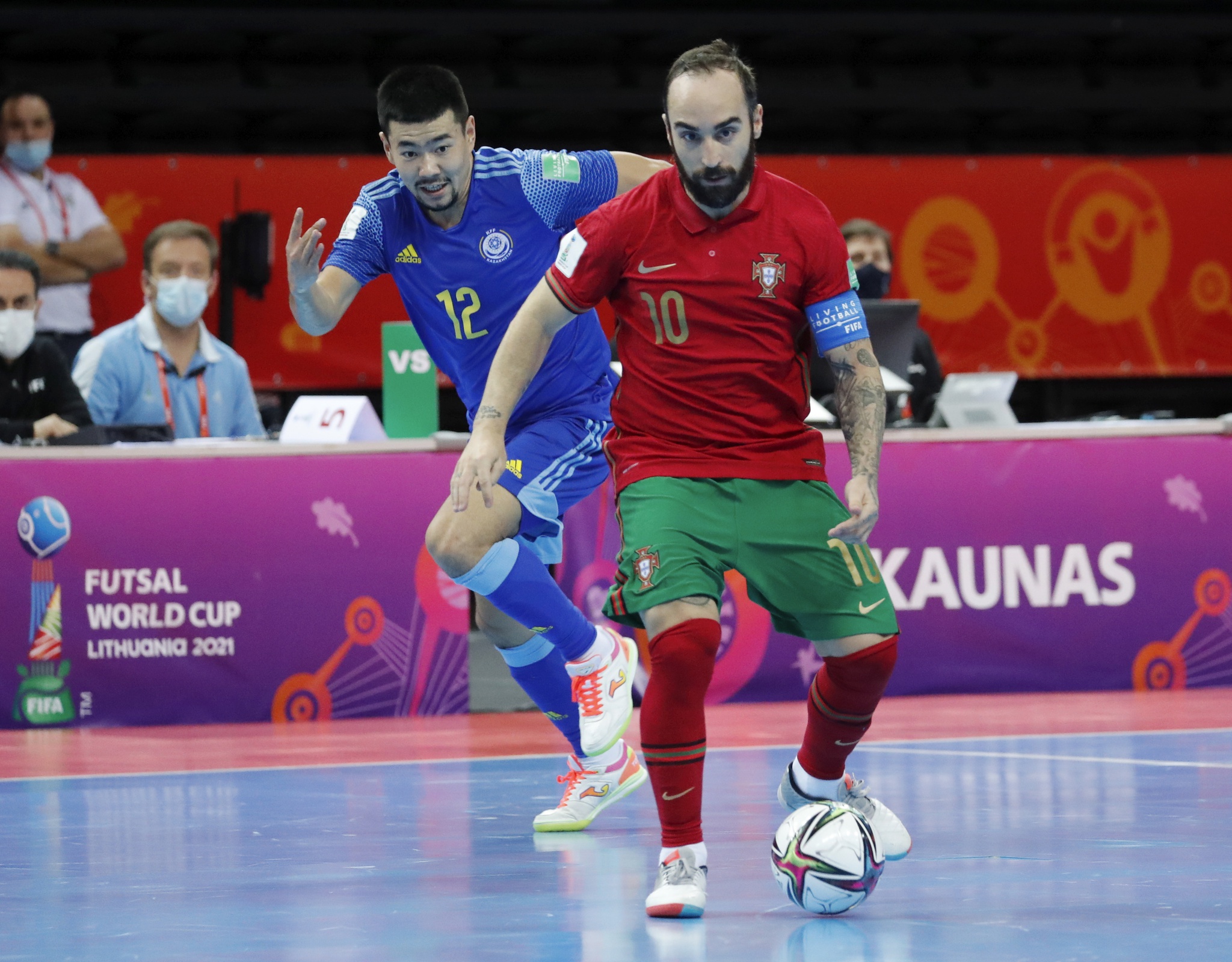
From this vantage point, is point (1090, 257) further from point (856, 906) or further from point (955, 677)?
point (856, 906)

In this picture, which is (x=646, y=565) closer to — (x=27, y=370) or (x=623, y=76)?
(x=27, y=370)

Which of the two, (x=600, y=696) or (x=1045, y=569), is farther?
(x=1045, y=569)

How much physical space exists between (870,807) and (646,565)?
811mm


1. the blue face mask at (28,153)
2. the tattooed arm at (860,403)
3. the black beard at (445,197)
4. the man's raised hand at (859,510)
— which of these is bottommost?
the man's raised hand at (859,510)

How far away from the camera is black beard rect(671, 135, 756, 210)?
3523 mm

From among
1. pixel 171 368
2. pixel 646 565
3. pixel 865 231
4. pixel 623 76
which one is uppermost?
pixel 623 76

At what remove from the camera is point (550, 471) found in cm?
467

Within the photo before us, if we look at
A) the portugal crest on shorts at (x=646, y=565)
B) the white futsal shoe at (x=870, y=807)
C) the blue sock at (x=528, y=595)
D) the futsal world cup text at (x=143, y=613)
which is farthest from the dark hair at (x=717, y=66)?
the futsal world cup text at (x=143, y=613)

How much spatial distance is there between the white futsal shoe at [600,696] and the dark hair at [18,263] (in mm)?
4307

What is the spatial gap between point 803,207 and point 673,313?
366 millimetres

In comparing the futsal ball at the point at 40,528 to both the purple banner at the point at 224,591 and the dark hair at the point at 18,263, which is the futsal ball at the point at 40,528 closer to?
the purple banner at the point at 224,591

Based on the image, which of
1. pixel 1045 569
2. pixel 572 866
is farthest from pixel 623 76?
pixel 572 866

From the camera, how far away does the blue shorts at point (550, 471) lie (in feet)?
15.1

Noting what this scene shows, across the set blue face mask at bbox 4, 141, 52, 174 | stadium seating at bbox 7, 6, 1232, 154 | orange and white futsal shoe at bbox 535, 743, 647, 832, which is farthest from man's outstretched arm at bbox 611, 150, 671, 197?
stadium seating at bbox 7, 6, 1232, 154
